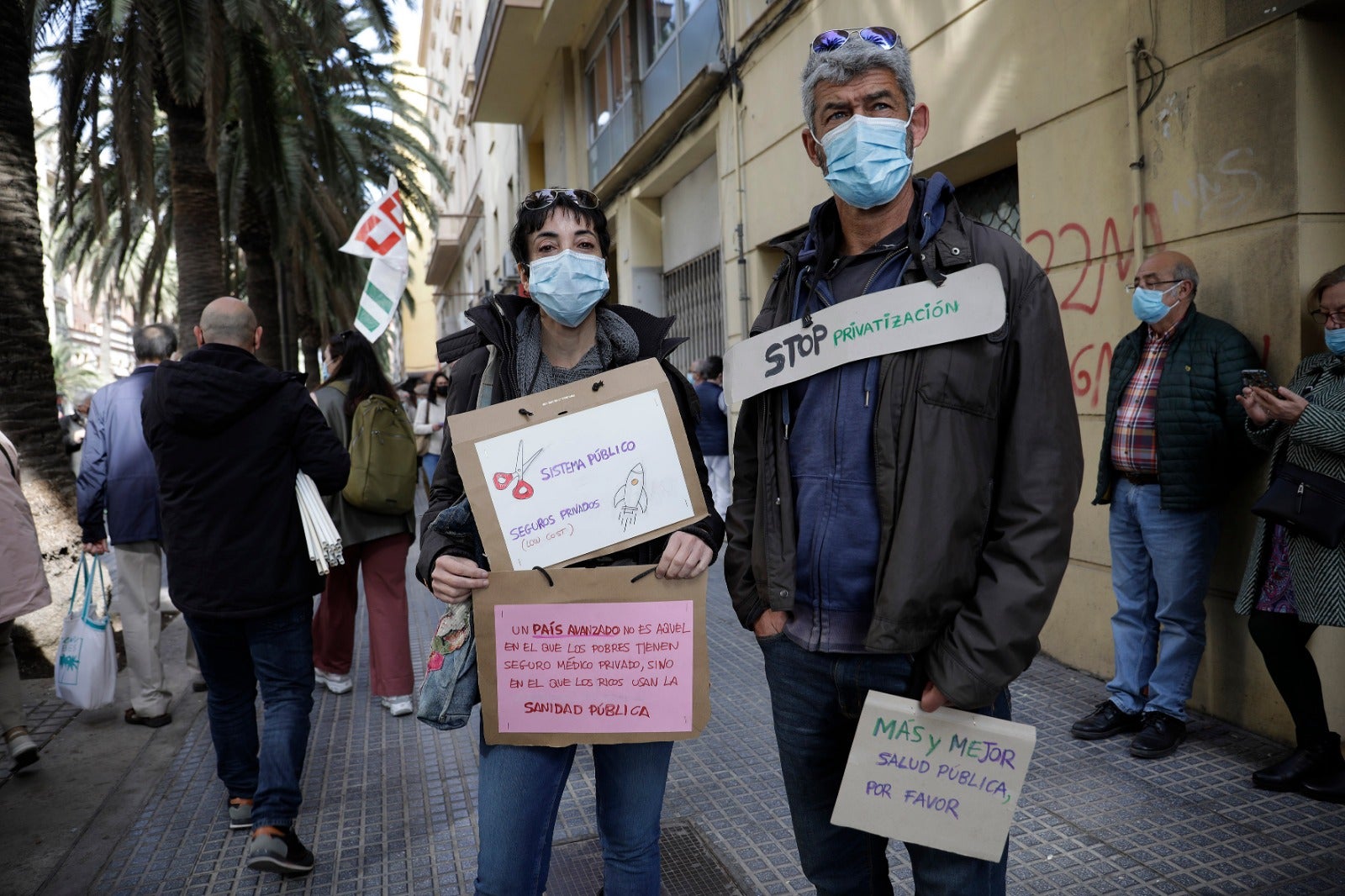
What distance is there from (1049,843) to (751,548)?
1928 millimetres

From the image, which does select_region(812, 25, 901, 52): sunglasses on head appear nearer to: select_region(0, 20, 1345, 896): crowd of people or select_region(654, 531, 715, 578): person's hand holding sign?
select_region(0, 20, 1345, 896): crowd of people

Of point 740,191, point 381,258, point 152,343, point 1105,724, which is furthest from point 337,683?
point 740,191

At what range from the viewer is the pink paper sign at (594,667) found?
2.01 meters

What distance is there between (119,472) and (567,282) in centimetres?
383

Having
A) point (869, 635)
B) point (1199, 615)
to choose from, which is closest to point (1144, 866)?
point (1199, 615)

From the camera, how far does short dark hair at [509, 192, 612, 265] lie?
7.36 feet

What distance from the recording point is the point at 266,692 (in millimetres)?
3332

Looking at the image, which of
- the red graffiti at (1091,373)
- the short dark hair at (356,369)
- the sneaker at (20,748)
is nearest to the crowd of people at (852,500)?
the red graffiti at (1091,373)

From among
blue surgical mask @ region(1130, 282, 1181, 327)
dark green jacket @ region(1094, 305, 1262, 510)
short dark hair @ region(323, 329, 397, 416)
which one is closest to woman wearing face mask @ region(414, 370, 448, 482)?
short dark hair @ region(323, 329, 397, 416)

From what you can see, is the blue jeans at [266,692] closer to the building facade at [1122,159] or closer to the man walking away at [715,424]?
the building facade at [1122,159]

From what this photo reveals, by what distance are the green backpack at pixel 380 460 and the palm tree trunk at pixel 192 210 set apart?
526 centimetres

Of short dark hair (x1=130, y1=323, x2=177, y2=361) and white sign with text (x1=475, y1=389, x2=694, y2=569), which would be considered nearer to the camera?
white sign with text (x1=475, y1=389, x2=694, y2=569)

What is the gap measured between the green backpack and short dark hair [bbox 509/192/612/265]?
2.63 m

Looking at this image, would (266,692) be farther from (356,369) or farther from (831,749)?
(831,749)
